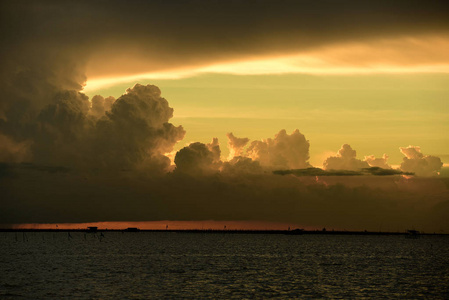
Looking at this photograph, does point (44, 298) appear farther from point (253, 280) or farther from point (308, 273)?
point (308, 273)

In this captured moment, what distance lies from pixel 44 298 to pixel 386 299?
56.1 meters

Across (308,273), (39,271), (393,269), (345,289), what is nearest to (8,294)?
(39,271)

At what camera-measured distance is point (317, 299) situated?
102 m

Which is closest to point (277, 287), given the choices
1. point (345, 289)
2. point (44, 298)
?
point (345, 289)

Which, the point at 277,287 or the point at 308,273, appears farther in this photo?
the point at 308,273

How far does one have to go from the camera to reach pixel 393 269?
Answer: 170500 mm

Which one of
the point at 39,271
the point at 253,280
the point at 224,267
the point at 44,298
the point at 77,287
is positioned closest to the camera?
the point at 44,298

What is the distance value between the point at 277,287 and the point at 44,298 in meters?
43.1

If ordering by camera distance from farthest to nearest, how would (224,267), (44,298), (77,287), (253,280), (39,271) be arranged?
(224,267) < (39,271) < (253,280) < (77,287) < (44,298)

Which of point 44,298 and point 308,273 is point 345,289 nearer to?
point 308,273

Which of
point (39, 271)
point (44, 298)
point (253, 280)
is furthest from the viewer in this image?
point (39, 271)

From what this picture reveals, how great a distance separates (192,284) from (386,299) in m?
37.8

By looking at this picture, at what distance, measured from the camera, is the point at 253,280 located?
130 m

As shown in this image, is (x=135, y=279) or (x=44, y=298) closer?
(x=44, y=298)
